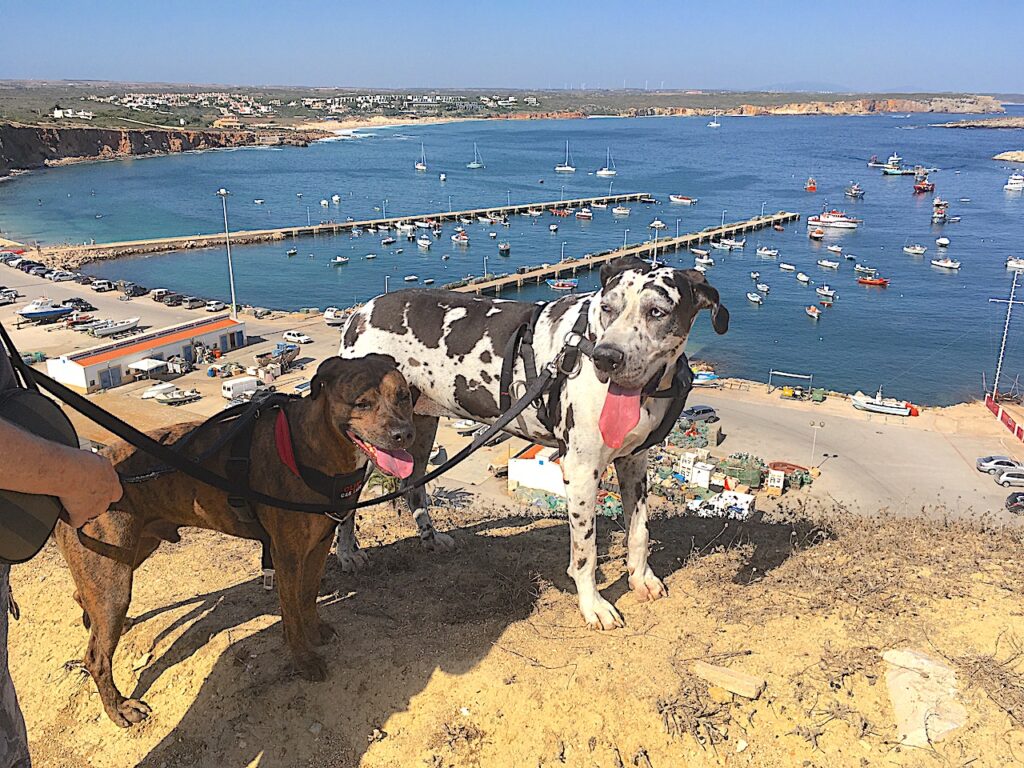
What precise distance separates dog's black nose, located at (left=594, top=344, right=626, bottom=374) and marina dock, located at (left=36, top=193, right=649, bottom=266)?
7892 cm

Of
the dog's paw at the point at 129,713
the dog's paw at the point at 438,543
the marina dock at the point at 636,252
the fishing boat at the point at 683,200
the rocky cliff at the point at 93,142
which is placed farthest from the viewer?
the rocky cliff at the point at 93,142

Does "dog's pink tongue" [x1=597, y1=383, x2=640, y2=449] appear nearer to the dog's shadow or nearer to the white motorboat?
the dog's shadow

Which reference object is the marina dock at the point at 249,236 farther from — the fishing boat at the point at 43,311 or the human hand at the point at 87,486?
the human hand at the point at 87,486

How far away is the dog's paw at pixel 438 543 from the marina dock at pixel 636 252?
156 ft

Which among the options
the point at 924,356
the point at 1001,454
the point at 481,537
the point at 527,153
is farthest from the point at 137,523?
the point at 527,153

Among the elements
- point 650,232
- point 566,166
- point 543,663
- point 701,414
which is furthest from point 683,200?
point 543,663

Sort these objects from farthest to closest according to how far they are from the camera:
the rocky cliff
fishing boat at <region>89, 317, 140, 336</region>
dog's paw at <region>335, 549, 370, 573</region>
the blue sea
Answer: the rocky cliff < the blue sea < fishing boat at <region>89, 317, 140, 336</region> < dog's paw at <region>335, 549, 370, 573</region>

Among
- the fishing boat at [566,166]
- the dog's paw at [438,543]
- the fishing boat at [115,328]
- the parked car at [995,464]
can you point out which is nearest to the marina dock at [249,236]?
the fishing boat at [115,328]

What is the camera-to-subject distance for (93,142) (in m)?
151

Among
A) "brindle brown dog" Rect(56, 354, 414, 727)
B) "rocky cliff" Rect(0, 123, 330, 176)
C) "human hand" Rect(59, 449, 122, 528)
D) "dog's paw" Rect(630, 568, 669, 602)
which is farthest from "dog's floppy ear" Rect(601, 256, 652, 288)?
"rocky cliff" Rect(0, 123, 330, 176)

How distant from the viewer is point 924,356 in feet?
175

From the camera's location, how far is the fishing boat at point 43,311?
5172 centimetres

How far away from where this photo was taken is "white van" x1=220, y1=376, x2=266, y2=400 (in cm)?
3662

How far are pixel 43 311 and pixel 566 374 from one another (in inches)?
2231
